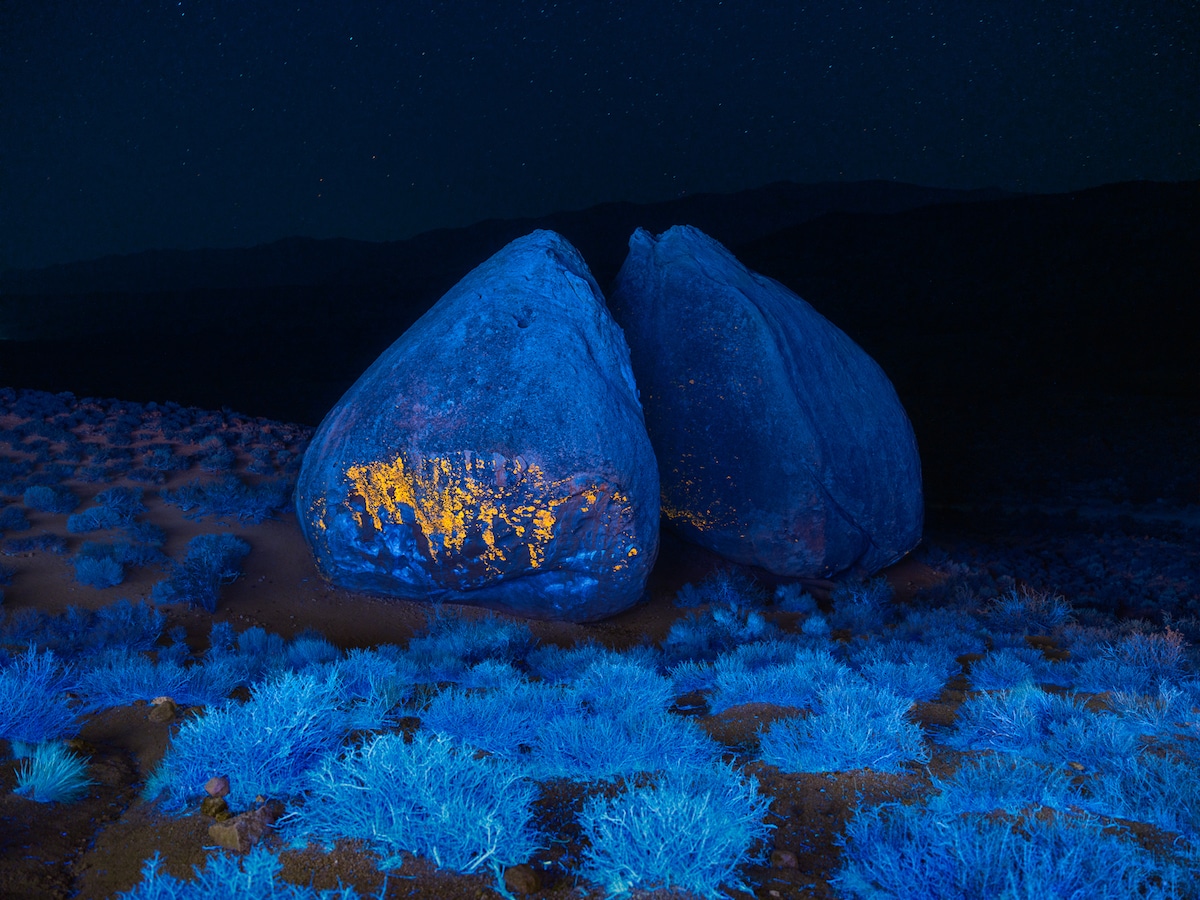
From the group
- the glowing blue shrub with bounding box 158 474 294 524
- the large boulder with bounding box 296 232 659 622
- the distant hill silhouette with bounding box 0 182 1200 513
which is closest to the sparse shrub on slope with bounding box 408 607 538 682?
the large boulder with bounding box 296 232 659 622

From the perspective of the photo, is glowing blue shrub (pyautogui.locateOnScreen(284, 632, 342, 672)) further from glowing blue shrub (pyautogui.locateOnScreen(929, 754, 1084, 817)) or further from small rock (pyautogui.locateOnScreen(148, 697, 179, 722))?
glowing blue shrub (pyautogui.locateOnScreen(929, 754, 1084, 817))

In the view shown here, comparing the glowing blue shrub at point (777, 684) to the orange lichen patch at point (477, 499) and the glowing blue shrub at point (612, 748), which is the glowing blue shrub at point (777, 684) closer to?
the glowing blue shrub at point (612, 748)

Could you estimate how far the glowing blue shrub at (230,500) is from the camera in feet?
24.6

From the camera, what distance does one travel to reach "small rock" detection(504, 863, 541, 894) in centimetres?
208

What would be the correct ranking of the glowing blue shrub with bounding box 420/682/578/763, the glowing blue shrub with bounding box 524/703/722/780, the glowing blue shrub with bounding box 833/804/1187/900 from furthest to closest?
the glowing blue shrub with bounding box 420/682/578/763, the glowing blue shrub with bounding box 524/703/722/780, the glowing blue shrub with bounding box 833/804/1187/900

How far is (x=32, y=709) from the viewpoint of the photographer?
10.1 feet

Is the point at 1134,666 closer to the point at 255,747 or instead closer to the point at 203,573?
the point at 255,747

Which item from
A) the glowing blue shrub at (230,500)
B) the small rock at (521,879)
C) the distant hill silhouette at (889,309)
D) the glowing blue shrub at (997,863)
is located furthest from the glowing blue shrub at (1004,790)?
the distant hill silhouette at (889,309)

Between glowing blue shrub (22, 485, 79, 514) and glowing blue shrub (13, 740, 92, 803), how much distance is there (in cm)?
597

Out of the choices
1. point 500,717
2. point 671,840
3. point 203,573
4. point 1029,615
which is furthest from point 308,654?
point 1029,615

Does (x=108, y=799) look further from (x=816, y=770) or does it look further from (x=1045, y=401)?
(x=1045, y=401)

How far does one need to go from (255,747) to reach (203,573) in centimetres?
394

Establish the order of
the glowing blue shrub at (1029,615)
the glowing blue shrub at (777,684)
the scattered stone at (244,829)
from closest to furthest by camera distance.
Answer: the scattered stone at (244,829) < the glowing blue shrub at (777,684) < the glowing blue shrub at (1029,615)

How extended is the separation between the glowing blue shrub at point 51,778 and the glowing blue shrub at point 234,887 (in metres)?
0.76
